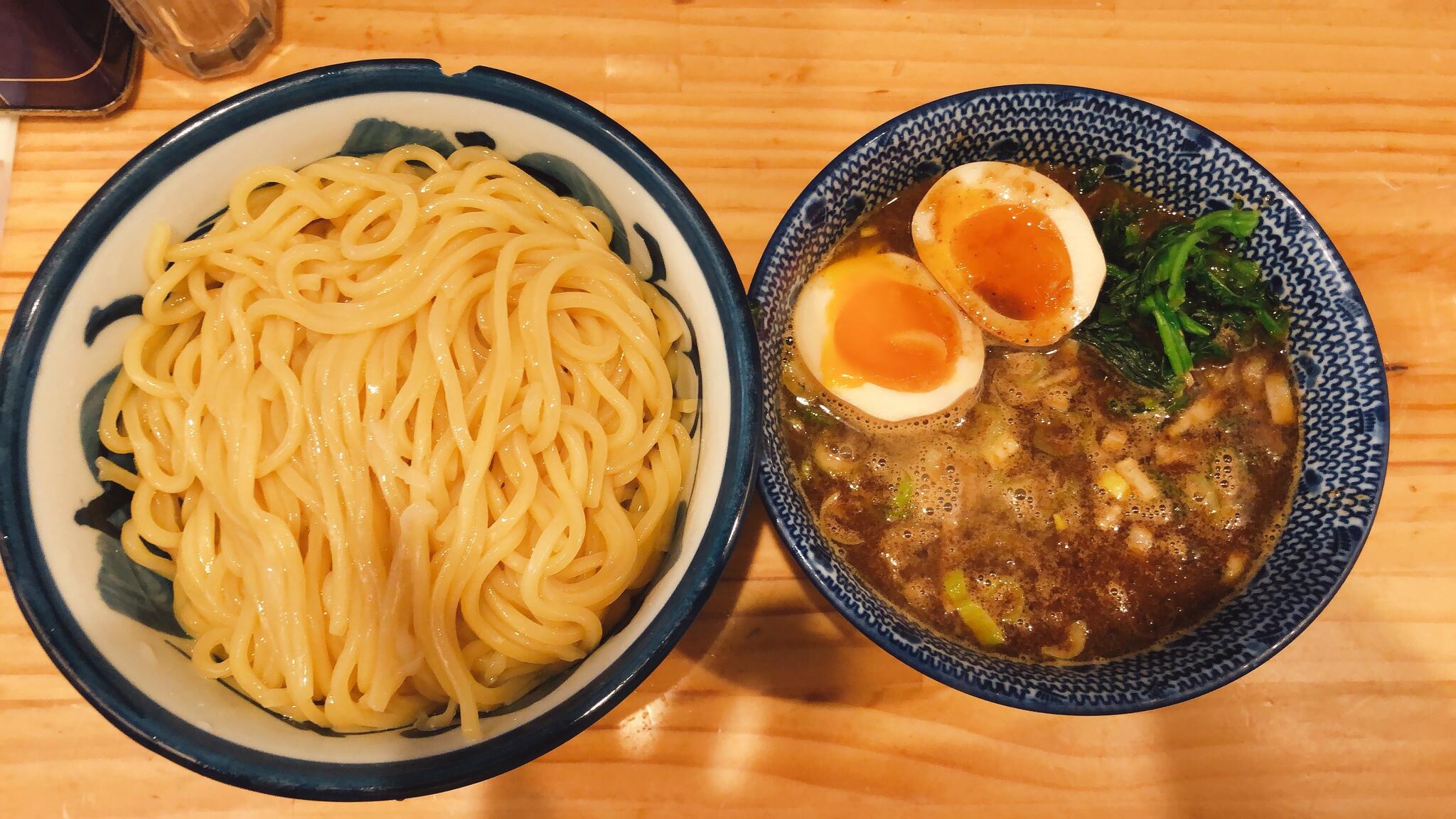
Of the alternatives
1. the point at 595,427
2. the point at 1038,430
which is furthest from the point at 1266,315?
the point at 595,427

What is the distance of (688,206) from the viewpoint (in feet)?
3.65

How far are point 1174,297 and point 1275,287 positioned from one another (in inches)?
7.7

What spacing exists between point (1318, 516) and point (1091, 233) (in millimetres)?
654

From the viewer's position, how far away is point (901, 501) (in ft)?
5.13

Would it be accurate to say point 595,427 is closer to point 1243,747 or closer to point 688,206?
point 688,206

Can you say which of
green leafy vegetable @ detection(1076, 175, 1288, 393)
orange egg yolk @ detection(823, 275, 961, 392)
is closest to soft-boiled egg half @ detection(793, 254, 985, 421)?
orange egg yolk @ detection(823, 275, 961, 392)

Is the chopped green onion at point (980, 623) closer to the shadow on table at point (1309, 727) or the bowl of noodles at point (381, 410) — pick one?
the shadow on table at point (1309, 727)

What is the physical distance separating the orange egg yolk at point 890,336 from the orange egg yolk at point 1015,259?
11 centimetres

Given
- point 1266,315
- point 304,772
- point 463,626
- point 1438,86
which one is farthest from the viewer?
point 1438,86

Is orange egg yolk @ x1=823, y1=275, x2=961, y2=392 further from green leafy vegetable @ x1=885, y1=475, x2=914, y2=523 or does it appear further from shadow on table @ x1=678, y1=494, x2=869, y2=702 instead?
shadow on table @ x1=678, y1=494, x2=869, y2=702

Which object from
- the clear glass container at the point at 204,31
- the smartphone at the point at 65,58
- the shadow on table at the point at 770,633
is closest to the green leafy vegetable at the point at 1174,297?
the shadow on table at the point at 770,633

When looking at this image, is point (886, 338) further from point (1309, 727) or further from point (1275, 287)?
point (1309, 727)

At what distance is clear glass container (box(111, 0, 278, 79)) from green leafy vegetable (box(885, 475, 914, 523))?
5.29 feet

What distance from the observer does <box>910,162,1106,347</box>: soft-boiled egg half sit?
5.18 feet
